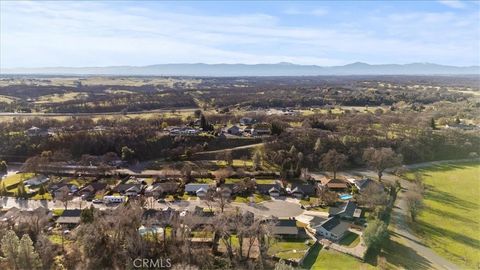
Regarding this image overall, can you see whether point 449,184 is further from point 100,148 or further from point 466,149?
point 100,148

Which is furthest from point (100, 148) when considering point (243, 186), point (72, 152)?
point (243, 186)

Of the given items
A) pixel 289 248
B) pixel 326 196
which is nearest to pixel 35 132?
pixel 326 196

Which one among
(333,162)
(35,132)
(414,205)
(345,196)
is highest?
(35,132)

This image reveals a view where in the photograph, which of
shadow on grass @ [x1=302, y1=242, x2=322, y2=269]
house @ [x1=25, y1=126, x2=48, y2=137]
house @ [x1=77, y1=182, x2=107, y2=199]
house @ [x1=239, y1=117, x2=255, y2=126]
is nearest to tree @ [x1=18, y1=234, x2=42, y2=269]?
house @ [x1=77, y1=182, x2=107, y2=199]

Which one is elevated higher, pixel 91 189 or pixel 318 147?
pixel 318 147

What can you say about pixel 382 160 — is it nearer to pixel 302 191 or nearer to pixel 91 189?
pixel 302 191

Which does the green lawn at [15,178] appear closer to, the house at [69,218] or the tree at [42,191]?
the tree at [42,191]

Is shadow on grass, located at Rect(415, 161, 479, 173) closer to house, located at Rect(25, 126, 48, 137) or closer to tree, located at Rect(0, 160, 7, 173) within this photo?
tree, located at Rect(0, 160, 7, 173)

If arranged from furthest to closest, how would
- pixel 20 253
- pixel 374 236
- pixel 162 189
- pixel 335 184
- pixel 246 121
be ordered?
pixel 246 121 < pixel 335 184 < pixel 162 189 < pixel 374 236 < pixel 20 253
